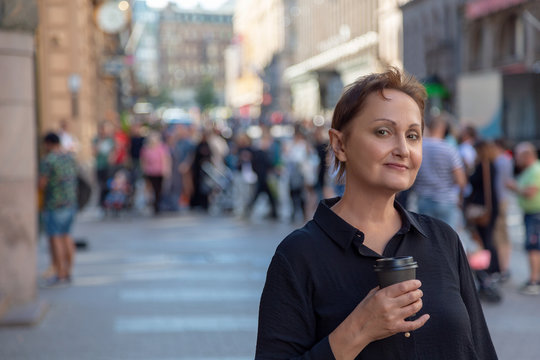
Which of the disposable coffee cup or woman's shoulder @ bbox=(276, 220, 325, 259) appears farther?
woman's shoulder @ bbox=(276, 220, 325, 259)

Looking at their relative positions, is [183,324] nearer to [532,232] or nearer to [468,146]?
[532,232]

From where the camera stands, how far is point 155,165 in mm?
20359

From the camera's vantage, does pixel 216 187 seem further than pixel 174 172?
No

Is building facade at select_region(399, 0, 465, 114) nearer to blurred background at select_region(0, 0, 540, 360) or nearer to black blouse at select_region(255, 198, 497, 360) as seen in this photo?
Answer: blurred background at select_region(0, 0, 540, 360)

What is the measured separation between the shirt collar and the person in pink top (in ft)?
58.7

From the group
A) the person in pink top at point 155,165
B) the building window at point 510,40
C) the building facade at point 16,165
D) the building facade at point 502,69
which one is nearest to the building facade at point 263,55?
the building facade at point 502,69

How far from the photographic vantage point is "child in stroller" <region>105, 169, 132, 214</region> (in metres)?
19.0

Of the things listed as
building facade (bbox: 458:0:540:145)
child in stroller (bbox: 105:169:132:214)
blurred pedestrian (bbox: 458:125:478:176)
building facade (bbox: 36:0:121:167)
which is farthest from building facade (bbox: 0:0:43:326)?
building facade (bbox: 458:0:540:145)

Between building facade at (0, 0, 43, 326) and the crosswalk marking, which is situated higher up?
building facade at (0, 0, 43, 326)

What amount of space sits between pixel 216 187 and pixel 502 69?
12922mm

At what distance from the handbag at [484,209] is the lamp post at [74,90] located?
1888cm

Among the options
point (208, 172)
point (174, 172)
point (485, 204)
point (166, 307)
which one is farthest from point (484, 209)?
point (174, 172)

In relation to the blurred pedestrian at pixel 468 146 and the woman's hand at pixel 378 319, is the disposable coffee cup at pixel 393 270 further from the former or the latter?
the blurred pedestrian at pixel 468 146

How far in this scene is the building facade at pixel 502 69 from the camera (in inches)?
994
